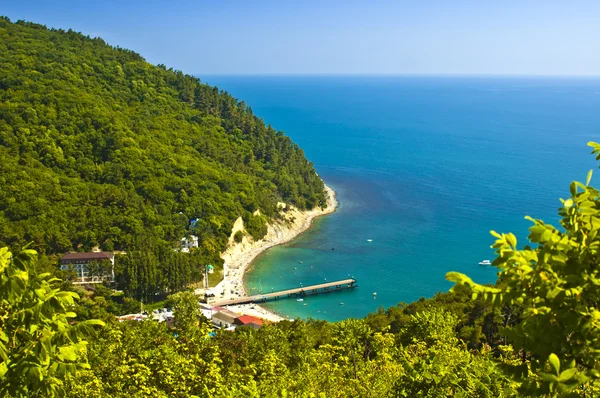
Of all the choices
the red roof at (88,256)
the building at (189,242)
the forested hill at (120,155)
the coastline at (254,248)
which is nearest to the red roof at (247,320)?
the coastline at (254,248)

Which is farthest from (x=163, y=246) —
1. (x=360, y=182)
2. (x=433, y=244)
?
(x=360, y=182)

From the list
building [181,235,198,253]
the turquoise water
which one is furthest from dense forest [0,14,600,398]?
the turquoise water

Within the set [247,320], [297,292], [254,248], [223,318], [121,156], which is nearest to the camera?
[247,320]

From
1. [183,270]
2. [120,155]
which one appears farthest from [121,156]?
[183,270]

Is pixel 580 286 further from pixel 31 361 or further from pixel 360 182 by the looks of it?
pixel 360 182

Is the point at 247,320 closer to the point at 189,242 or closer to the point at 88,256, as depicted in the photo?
the point at 189,242

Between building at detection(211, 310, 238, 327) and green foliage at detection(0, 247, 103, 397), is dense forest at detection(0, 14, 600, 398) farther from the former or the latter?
building at detection(211, 310, 238, 327)
